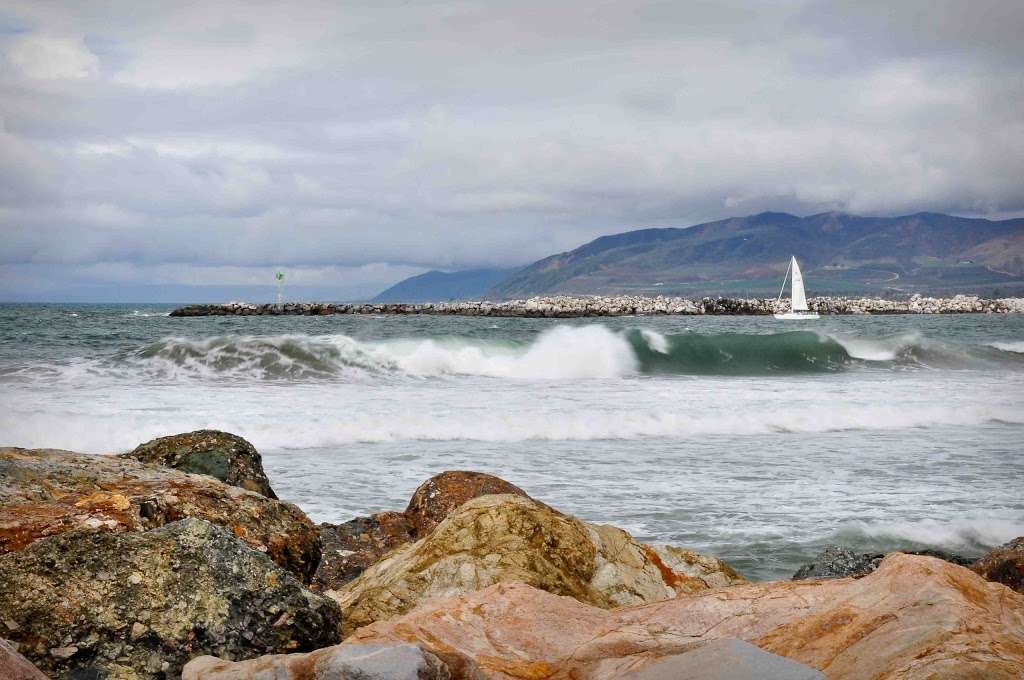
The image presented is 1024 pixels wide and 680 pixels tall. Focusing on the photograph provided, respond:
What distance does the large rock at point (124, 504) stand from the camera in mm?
4547

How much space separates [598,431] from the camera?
16.3m

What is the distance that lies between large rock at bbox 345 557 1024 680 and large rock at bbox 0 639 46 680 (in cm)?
110

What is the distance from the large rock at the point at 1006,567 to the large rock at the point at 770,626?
2986mm

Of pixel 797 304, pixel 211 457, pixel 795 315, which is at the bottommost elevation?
pixel 211 457

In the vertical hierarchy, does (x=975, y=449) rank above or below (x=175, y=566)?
below

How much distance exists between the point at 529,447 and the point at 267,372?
46.1 feet

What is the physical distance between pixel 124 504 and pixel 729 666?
3554 millimetres

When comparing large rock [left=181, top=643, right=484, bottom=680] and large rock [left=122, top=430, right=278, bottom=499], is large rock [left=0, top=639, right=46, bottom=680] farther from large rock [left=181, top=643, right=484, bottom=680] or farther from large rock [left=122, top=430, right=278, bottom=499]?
large rock [left=122, top=430, right=278, bottom=499]

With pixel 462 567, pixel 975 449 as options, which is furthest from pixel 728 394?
pixel 462 567

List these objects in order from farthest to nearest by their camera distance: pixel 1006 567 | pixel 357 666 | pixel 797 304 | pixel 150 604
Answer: pixel 797 304 < pixel 1006 567 < pixel 150 604 < pixel 357 666

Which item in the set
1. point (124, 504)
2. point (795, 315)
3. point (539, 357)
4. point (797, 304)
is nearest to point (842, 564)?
point (124, 504)

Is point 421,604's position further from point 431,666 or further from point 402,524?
point 402,524

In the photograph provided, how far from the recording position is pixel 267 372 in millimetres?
26578

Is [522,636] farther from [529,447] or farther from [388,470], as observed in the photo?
[529,447]
